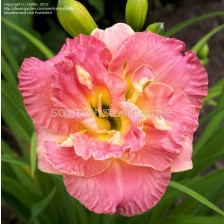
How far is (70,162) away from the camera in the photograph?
16.8 inches

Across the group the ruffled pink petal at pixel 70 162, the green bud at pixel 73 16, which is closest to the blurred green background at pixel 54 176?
the ruffled pink petal at pixel 70 162

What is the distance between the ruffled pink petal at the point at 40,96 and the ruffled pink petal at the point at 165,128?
0.34 feet

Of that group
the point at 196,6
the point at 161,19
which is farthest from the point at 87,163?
the point at 196,6

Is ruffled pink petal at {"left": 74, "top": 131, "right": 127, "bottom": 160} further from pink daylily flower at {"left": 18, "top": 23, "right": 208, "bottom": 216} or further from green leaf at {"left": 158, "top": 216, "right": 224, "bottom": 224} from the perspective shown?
green leaf at {"left": 158, "top": 216, "right": 224, "bottom": 224}

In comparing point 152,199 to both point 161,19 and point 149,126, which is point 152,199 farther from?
point 161,19

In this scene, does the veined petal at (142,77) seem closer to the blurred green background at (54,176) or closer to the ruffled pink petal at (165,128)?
the ruffled pink petal at (165,128)

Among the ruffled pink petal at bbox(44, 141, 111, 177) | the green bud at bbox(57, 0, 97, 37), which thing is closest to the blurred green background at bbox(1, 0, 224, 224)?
the ruffled pink petal at bbox(44, 141, 111, 177)

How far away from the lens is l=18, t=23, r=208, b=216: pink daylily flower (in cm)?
42

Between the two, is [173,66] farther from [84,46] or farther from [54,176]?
[54,176]

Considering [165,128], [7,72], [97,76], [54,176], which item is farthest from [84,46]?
[7,72]

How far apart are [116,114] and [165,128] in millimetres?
74

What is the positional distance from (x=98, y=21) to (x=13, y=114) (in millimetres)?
883

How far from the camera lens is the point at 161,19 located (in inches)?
64.0

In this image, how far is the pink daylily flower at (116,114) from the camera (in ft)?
1.38
